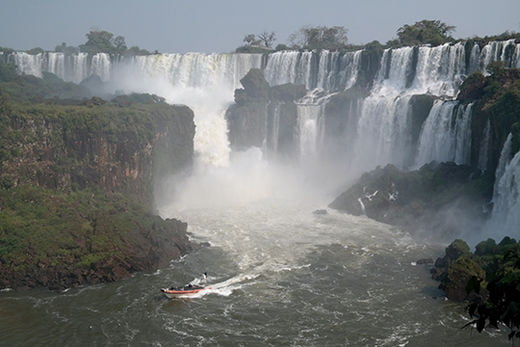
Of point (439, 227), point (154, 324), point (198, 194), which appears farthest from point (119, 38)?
point (154, 324)

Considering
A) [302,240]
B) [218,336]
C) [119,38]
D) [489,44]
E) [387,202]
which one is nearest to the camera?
[218,336]

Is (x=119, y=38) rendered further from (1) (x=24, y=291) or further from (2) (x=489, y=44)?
(1) (x=24, y=291)

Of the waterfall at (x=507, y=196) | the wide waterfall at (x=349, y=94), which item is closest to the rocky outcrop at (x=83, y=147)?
the wide waterfall at (x=349, y=94)

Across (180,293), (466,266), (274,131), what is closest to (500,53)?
(274,131)

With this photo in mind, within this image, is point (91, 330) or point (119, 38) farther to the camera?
point (119, 38)

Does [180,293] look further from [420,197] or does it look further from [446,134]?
[446,134]

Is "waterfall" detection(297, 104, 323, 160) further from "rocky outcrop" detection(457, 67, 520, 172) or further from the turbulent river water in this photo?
the turbulent river water

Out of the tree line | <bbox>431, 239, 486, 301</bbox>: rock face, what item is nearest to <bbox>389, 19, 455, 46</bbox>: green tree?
the tree line
